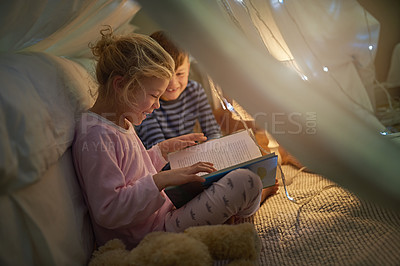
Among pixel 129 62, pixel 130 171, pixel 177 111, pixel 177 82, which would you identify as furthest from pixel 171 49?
pixel 130 171

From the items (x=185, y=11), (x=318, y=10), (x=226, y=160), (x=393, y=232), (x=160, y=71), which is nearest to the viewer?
(x=185, y=11)

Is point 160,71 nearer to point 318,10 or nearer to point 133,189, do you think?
point 133,189

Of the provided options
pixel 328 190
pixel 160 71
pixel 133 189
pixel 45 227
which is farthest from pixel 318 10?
pixel 45 227

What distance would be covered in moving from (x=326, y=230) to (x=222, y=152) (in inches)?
13.6

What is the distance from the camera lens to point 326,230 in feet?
2.24

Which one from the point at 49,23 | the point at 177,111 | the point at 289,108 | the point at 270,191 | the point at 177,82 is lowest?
the point at 270,191

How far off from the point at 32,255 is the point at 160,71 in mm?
479

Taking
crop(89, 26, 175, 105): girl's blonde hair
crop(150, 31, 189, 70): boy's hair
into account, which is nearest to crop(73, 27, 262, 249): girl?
crop(89, 26, 175, 105): girl's blonde hair

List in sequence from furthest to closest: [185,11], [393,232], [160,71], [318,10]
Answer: [318,10], [160,71], [393,232], [185,11]

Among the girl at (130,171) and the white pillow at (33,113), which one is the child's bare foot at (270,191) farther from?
the white pillow at (33,113)

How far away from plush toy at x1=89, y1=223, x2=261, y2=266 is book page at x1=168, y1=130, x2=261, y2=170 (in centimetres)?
28

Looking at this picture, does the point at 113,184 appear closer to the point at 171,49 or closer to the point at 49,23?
the point at 49,23

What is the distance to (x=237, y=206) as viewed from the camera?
0.69 m

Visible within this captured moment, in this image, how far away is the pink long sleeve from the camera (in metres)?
0.64
